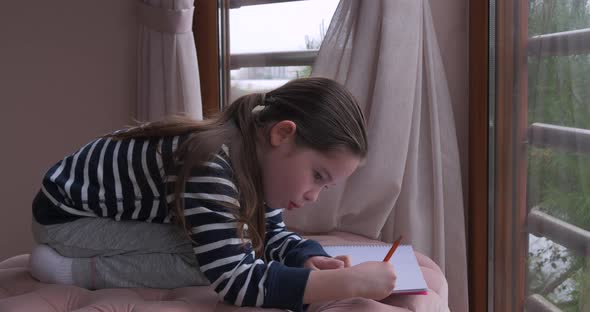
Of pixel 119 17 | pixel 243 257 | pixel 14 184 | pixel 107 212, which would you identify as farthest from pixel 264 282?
pixel 14 184

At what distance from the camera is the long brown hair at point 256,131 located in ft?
3.84

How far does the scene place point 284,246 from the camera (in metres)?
1.36

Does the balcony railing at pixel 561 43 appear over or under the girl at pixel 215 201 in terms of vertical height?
over

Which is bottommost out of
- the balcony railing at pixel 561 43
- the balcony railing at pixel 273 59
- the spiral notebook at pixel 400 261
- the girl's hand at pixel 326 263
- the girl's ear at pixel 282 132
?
the spiral notebook at pixel 400 261

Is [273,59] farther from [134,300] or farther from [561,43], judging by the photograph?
[134,300]

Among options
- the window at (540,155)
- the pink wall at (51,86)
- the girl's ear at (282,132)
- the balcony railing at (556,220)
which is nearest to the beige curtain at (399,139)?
the window at (540,155)

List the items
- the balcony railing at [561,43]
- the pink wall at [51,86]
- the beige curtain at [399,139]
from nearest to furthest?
1. the balcony railing at [561,43]
2. the beige curtain at [399,139]
3. the pink wall at [51,86]

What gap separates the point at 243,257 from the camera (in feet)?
3.67

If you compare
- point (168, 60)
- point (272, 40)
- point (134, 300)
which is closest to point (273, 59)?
point (272, 40)

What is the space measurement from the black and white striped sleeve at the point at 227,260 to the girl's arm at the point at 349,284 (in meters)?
0.02

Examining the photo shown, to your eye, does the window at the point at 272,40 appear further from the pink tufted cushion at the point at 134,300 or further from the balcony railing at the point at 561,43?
the pink tufted cushion at the point at 134,300

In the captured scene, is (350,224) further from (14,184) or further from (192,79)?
(14,184)

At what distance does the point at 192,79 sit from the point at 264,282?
1256 millimetres

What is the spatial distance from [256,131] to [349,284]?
0.35m
